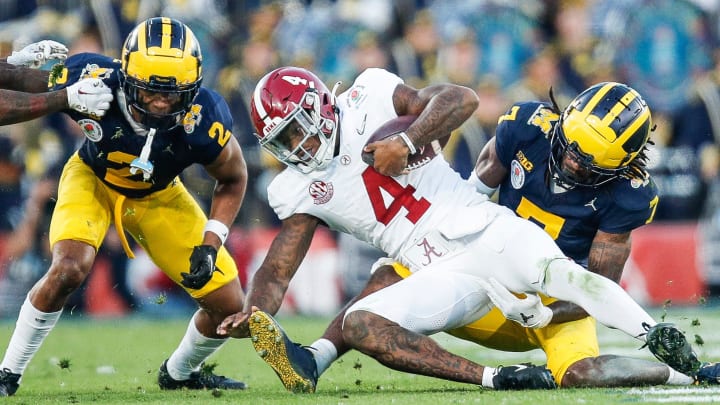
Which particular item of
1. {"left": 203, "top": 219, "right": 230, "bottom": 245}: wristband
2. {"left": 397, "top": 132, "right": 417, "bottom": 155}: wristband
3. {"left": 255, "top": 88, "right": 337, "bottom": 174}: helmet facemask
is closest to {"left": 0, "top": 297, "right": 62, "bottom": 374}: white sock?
{"left": 203, "top": 219, "right": 230, "bottom": 245}: wristband

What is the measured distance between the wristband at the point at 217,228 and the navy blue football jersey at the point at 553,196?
1.38 metres

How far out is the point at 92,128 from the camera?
5.53m

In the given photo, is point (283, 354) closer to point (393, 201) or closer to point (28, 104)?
point (393, 201)

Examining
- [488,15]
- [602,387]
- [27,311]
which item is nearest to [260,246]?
[488,15]

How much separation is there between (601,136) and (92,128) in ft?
7.88

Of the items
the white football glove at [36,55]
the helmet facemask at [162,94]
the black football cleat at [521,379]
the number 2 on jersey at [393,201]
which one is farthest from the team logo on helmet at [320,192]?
the white football glove at [36,55]

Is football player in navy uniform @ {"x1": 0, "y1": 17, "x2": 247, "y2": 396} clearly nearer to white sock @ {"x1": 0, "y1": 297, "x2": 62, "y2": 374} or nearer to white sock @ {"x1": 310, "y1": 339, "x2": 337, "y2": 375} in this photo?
white sock @ {"x1": 0, "y1": 297, "x2": 62, "y2": 374}

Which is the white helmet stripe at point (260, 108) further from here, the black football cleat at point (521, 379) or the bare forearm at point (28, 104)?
the black football cleat at point (521, 379)

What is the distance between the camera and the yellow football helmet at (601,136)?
16.3ft

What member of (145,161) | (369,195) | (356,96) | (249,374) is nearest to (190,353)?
(249,374)

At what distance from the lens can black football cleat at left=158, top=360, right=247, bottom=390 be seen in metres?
5.89

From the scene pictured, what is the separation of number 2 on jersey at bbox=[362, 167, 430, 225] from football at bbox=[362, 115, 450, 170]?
127 millimetres

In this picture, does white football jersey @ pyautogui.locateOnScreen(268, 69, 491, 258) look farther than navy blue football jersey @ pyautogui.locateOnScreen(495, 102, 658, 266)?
Yes

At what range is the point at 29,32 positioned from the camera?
33.4 feet
